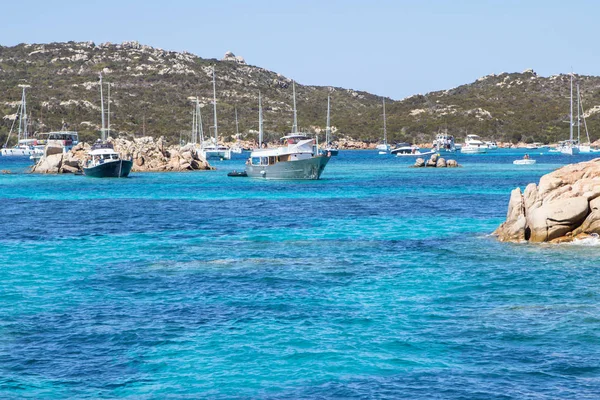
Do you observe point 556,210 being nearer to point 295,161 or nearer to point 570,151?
point 295,161

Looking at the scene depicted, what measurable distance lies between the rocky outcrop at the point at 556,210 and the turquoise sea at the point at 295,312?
1171 mm

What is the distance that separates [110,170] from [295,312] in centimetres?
6749

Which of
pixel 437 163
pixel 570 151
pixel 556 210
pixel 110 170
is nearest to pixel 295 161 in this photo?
pixel 110 170

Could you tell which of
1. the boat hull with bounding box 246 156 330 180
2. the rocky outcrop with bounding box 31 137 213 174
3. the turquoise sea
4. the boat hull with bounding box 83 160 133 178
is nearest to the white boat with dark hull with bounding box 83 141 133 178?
the boat hull with bounding box 83 160 133 178

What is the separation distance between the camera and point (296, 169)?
77.6m

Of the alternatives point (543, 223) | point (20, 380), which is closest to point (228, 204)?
point (543, 223)

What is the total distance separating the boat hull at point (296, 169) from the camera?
76.7 metres

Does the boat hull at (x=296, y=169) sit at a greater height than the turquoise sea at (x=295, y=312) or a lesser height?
greater

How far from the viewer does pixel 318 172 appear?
7900cm

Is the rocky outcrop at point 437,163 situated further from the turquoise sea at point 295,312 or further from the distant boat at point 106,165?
the turquoise sea at point 295,312

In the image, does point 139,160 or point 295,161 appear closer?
point 295,161

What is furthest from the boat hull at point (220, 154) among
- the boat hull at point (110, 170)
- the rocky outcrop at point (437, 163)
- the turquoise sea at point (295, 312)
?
the turquoise sea at point (295, 312)

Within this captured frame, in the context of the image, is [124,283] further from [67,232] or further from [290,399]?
[67,232]

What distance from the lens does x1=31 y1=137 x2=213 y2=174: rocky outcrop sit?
97188mm
